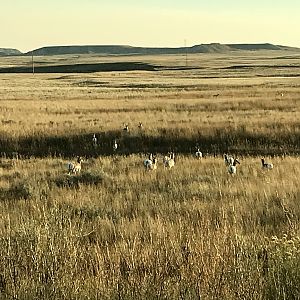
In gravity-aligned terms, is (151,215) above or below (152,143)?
above

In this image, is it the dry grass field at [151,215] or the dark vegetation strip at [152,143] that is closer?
the dry grass field at [151,215]

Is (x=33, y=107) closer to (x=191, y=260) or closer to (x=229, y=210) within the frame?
(x=229, y=210)

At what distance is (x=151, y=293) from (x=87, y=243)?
8.02 feet

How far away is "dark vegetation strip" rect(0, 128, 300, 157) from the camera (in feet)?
72.8

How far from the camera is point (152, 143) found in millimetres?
23609

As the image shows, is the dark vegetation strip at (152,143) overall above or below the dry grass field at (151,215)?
below

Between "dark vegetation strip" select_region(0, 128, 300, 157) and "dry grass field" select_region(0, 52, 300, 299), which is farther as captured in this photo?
"dark vegetation strip" select_region(0, 128, 300, 157)

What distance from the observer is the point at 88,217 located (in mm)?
9352

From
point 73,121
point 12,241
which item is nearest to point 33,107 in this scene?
point 73,121

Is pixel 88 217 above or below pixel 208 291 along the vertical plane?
below

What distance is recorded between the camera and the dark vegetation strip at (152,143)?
22.2m

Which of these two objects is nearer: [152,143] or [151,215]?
[151,215]

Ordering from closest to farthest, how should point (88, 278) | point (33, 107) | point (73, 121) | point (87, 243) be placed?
point (88, 278), point (87, 243), point (73, 121), point (33, 107)

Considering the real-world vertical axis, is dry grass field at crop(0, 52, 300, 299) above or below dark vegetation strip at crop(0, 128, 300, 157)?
above
